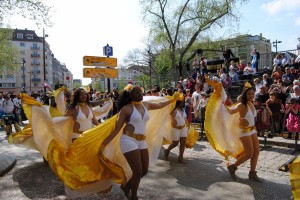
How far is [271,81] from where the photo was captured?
1391cm

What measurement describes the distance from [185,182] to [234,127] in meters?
1.47

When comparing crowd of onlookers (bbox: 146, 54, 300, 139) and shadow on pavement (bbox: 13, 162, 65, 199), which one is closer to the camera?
shadow on pavement (bbox: 13, 162, 65, 199)

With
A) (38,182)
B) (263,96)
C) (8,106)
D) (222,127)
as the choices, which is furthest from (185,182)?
(8,106)

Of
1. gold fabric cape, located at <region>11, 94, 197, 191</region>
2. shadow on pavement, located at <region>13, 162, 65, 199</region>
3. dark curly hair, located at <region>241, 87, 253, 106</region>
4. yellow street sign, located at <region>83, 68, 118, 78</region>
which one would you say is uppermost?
yellow street sign, located at <region>83, 68, 118, 78</region>

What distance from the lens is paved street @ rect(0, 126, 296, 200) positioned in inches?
215

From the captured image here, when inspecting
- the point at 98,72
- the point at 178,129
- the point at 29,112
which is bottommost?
the point at 178,129

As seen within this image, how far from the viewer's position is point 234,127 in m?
6.66

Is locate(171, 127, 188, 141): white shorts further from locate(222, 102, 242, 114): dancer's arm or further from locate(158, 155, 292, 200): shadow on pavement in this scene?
locate(222, 102, 242, 114): dancer's arm

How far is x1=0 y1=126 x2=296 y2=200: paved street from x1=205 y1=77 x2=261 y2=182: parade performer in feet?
1.42

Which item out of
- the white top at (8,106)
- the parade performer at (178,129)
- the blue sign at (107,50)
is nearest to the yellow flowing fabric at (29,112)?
the parade performer at (178,129)

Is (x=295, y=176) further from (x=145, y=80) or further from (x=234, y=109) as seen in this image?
(x=145, y=80)

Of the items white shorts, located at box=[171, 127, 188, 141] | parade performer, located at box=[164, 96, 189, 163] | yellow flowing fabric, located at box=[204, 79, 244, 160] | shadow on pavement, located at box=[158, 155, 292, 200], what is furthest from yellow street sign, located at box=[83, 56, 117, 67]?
yellow flowing fabric, located at box=[204, 79, 244, 160]

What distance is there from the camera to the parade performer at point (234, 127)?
242 inches

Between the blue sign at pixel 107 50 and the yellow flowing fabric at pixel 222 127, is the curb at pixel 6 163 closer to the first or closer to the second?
the yellow flowing fabric at pixel 222 127
